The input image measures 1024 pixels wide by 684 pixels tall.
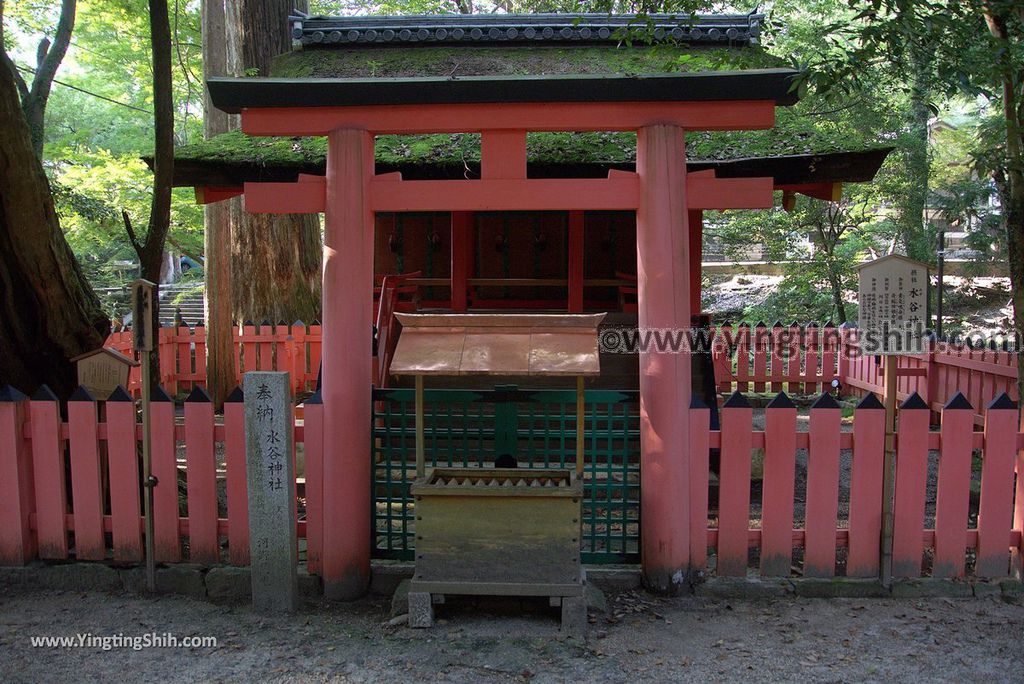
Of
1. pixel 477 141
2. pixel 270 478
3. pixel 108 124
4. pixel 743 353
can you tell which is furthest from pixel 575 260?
pixel 108 124

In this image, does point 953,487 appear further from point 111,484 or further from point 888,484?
point 111,484

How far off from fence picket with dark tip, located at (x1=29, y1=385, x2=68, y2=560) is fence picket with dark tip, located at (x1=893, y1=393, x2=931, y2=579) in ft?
16.7

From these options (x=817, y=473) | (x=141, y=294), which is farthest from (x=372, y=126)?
(x=817, y=473)

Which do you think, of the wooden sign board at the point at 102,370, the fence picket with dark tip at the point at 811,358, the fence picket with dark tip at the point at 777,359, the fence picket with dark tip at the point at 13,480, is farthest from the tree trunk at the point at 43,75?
the fence picket with dark tip at the point at 811,358

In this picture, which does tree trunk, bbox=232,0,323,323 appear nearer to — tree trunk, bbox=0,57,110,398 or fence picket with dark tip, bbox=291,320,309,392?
fence picket with dark tip, bbox=291,320,309,392

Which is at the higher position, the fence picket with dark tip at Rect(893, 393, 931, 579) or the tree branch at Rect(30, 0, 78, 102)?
the tree branch at Rect(30, 0, 78, 102)

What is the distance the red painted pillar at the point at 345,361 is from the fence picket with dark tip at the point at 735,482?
2.16 m

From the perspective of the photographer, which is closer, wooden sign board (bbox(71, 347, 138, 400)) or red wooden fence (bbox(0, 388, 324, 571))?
red wooden fence (bbox(0, 388, 324, 571))

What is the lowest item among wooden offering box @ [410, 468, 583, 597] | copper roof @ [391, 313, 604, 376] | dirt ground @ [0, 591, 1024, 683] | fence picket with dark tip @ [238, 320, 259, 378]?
dirt ground @ [0, 591, 1024, 683]

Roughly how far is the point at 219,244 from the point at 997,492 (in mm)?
10153

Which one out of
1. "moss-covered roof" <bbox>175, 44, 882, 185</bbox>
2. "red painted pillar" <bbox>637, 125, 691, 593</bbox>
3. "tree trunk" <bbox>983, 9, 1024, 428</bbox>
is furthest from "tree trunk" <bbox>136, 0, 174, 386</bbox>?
"tree trunk" <bbox>983, 9, 1024, 428</bbox>

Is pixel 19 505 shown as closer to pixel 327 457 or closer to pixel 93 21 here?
pixel 327 457

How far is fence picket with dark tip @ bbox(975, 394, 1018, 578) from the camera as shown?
15.2 ft

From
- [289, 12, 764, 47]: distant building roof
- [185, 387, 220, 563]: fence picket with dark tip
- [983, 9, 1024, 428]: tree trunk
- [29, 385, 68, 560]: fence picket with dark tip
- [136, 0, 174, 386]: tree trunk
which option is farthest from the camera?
[289, 12, 764, 47]: distant building roof
